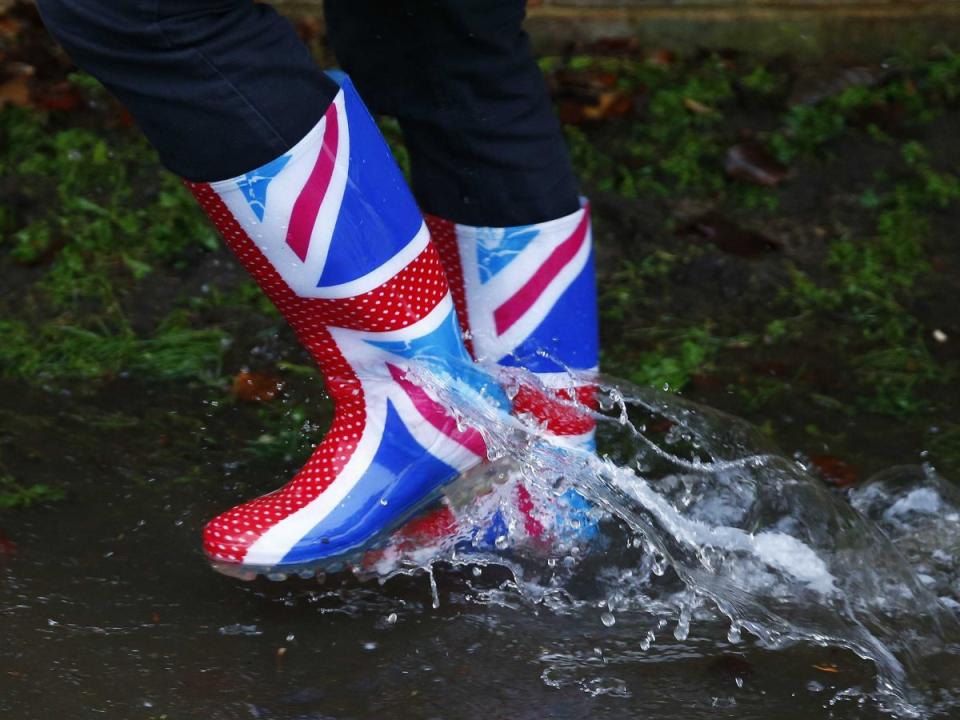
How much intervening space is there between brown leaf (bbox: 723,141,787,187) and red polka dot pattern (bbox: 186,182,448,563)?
149 cm

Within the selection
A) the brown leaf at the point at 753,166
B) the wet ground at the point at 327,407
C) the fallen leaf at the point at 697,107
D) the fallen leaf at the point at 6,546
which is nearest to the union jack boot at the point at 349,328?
the wet ground at the point at 327,407

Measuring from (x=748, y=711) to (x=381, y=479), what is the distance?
1.79 ft

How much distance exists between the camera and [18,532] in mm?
1744

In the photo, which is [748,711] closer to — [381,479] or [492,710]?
[492,710]

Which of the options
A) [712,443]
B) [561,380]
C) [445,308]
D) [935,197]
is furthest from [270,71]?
[935,197]

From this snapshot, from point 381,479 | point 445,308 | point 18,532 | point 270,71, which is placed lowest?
point 18,532

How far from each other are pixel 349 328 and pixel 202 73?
14.4 inches

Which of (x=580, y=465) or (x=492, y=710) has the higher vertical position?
(x=580, y=465)

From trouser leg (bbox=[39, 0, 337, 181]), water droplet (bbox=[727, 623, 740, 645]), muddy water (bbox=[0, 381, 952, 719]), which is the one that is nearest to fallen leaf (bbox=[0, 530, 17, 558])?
Answer: muddy water (bbox=[0, 381, 952, 719])

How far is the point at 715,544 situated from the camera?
1.64 meters

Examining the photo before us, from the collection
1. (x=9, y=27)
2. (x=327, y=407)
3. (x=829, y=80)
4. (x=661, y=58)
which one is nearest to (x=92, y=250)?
(x=327, y=407)

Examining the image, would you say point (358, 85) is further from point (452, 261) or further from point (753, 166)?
point (753, 166)

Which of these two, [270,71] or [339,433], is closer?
[270,71]

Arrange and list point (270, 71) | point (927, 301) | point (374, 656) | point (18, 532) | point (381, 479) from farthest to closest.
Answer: point (927, 301), point (18, 532), point (381, 479), point (374, 656), point (270, 71)
